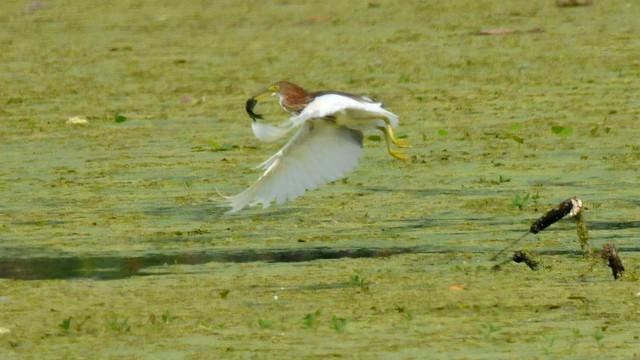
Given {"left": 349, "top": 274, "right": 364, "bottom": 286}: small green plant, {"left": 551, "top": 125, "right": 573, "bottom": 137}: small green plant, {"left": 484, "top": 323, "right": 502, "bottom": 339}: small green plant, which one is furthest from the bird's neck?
{"left": 551, "top": 125, "right": 573, "bottom": 137}: small green plant

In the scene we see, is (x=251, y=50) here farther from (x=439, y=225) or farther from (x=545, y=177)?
(x=439, y=225)

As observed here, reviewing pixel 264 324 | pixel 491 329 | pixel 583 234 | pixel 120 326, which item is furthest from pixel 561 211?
pixel 120 326

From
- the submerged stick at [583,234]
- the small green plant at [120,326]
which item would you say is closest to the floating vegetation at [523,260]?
the submerged stick at [583,234]

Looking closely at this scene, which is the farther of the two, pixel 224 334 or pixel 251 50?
pixel 251 50

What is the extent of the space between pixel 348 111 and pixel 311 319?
134cm

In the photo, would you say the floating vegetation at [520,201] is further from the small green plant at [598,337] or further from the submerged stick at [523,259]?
the small green plant at [598,337]

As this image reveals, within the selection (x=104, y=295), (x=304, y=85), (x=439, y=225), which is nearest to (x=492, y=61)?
(x=304, y=85)

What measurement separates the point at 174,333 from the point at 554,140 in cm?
426

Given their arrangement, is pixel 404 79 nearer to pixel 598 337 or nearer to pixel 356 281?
pixel 356 281

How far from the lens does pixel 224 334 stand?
17.7 ft

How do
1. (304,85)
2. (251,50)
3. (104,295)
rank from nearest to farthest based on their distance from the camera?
(104,295)
(304,85)
(251,50)

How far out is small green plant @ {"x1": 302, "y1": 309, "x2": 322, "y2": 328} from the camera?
17.7 ft

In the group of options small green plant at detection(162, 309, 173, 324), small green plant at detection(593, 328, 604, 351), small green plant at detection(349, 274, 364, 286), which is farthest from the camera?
small green plant at detection(349, 274, 364, 286)

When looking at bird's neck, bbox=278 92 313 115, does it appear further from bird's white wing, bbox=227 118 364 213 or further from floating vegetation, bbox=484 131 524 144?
floating vegetation, bbox=484 131 524 144
